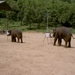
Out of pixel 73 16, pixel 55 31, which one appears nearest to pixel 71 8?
pixel 73 16

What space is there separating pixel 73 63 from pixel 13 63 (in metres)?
2.55

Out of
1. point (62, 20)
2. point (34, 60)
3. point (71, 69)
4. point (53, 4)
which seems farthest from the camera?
point (53, 4)

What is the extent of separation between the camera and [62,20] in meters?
36.2

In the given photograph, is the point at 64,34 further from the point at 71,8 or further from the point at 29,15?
the point at 71,8

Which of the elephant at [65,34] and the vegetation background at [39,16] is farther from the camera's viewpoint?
the vegetation background at [39,16]

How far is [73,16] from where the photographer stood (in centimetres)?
3666

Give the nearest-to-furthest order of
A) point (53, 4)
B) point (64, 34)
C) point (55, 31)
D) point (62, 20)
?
point (64, 34) → point (55, 31) → point (62, 20) → point (53, 4)

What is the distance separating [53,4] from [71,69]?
110 ft

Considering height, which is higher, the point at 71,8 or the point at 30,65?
the point at 71,8

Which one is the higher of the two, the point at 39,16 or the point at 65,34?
the point at 39,16

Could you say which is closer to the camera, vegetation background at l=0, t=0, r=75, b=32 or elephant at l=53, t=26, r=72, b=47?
elephant at l=53, t=26, r=72, b=47

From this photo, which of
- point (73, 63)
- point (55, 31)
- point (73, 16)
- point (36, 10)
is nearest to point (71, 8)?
point (73, 16)

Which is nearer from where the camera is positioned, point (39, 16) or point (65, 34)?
point (65, 34)

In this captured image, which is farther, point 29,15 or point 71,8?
point 71,8
